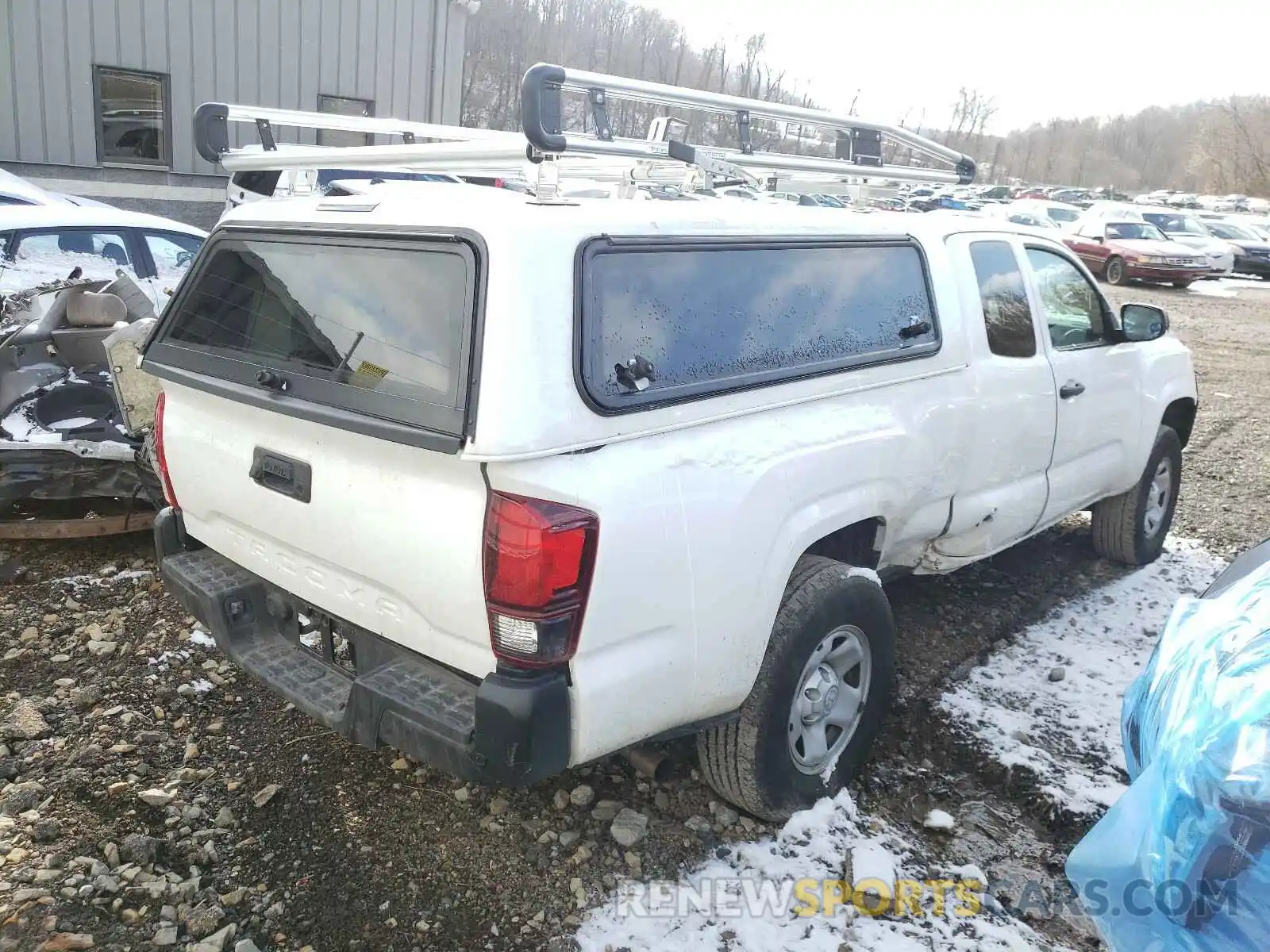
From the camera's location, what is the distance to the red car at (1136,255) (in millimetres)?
20312

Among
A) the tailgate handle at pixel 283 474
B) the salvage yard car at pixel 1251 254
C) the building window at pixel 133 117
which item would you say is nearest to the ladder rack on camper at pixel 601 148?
the tailgate handle at pixel 283 474

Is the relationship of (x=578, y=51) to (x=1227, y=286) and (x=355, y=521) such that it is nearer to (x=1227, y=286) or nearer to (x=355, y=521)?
(x=1227, y=286)

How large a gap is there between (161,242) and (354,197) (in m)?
4.38

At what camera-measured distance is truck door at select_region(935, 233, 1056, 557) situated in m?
3.91

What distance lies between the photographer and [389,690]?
8.59 ft

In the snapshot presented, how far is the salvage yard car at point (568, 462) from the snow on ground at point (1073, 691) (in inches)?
25.3

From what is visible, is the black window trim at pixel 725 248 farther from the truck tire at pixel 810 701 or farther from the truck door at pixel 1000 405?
the truck tire at pixel 810 701

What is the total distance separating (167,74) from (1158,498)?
13.4 m

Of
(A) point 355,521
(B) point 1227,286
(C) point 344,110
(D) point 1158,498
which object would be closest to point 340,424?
(A) point 355,521

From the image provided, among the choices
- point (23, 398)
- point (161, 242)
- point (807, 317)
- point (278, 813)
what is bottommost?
point (278, 813)

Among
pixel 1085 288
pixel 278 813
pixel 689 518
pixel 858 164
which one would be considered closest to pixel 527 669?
pixel 689 518

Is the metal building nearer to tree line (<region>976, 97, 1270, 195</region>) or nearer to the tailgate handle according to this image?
the tailgate handle

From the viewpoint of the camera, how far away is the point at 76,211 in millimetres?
6312

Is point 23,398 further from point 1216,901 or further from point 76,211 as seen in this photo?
point 1216,901
